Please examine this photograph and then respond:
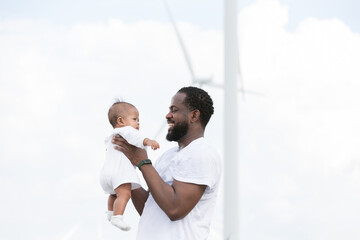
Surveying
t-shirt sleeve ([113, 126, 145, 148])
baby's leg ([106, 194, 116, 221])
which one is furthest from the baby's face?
baby's leg ([106, 194, 116, 221])

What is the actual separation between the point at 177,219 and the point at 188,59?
40.4ft

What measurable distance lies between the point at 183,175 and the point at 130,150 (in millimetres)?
568

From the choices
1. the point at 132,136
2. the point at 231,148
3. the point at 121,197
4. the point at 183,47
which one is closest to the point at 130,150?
the point at 132,136

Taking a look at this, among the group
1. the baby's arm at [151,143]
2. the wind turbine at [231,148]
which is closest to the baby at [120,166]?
the baby's arm at [151,143]

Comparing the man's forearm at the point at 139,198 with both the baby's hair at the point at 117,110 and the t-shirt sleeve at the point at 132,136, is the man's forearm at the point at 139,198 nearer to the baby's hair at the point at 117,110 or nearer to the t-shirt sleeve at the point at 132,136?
the t-shirt sleeve at the point at 132,136

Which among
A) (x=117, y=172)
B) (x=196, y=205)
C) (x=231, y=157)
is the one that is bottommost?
(x=196, y=205)

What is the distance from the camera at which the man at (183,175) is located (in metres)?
4.38

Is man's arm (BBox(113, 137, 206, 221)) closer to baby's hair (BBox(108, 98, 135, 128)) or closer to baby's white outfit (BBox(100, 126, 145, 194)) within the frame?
baby's white outfit (BBox(100, 126, 145, 194))

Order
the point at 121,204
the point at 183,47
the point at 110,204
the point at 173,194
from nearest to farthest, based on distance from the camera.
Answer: the point at 173,194, the point at 121,204, the point at 110,204, the point at 183,47

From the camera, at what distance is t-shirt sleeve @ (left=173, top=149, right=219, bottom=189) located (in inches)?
175

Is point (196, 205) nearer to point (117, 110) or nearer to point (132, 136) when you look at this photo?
point (132, 136)

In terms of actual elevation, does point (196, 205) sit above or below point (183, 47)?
below

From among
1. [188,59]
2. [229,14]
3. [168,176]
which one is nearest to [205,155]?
[168,176]

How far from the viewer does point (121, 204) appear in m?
5.09
